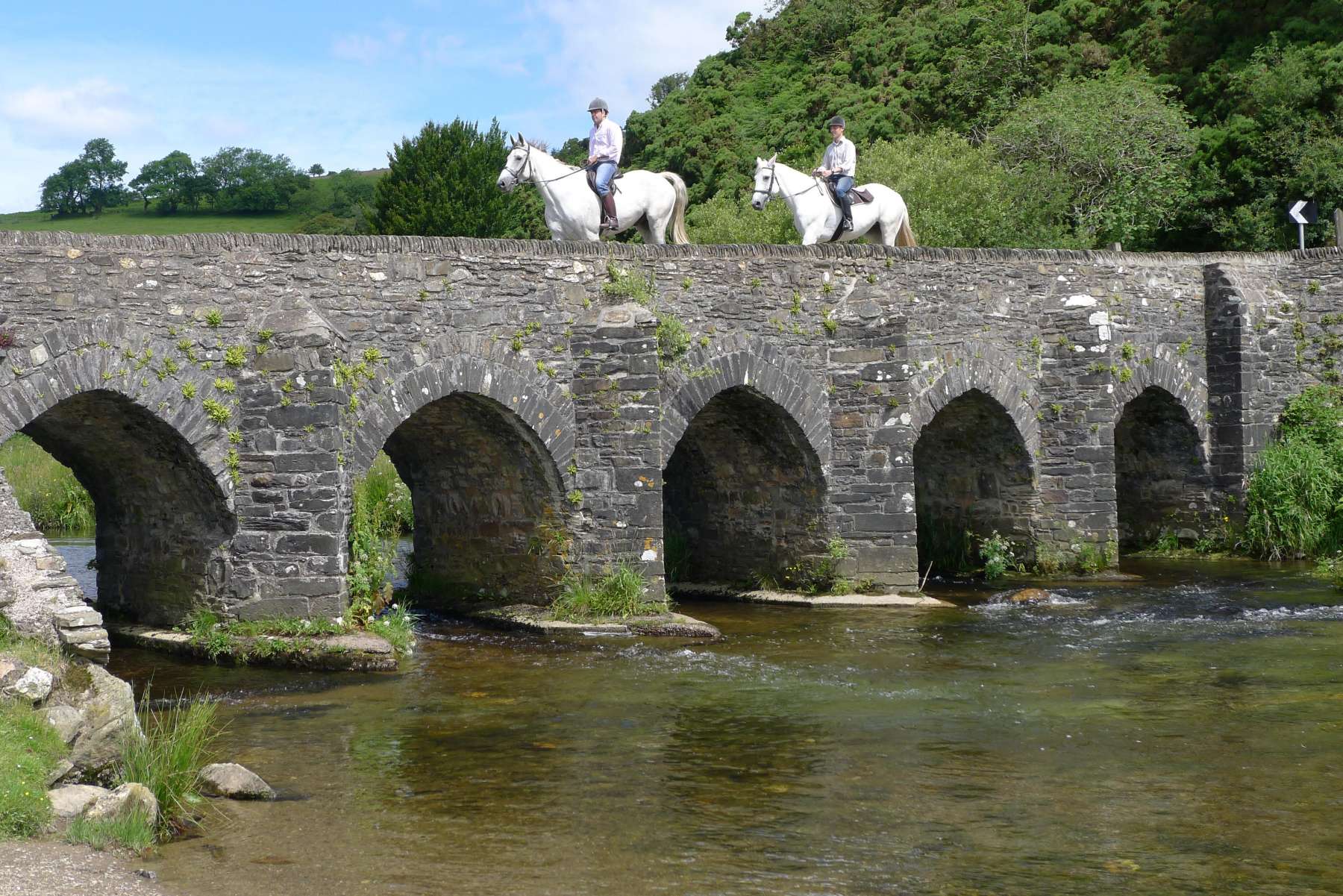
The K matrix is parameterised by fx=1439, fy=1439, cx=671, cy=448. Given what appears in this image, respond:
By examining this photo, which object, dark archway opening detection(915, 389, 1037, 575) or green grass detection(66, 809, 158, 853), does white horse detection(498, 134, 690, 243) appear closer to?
dark archway opening detection(915, 389, 1037, 575)

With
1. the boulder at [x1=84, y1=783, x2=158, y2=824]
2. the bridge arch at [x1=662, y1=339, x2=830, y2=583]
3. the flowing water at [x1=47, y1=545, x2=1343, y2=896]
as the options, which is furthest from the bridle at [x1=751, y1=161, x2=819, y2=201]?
the boulder at [x1=84, y1=783, x2=158, y2=824]

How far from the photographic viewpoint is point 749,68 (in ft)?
132

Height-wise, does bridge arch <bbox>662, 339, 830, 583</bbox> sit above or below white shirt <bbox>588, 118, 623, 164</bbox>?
below

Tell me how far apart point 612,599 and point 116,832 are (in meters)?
7.16

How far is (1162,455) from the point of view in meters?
19.0

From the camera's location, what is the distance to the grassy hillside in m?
53.3

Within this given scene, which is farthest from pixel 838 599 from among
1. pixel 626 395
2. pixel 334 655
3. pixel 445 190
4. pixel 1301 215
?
pixel 445 190

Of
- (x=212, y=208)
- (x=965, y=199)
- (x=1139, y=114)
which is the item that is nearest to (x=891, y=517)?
(x=965, y=199)

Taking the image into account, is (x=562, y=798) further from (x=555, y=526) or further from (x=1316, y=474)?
(x=1316, y=474)

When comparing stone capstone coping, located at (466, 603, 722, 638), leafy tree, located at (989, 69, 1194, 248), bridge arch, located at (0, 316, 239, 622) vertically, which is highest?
leafy tree, located at (989, 69, 1194, 248)

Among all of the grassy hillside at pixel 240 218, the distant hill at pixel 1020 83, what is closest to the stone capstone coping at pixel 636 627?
the distant hill at pixel 1020 83

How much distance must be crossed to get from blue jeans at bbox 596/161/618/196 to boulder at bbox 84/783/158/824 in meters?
9.02

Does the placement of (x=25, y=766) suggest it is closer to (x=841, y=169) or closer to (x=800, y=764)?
(x=800, y=764)

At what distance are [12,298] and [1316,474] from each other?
14656 millimetres
